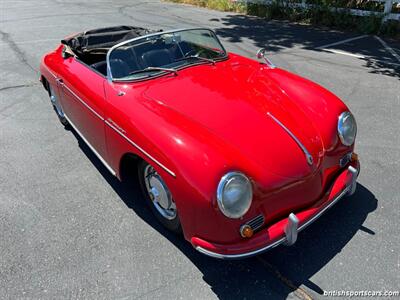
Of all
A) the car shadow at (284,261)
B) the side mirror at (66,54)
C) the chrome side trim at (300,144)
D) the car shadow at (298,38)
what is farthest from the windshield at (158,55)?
the car shadow at (298,38)

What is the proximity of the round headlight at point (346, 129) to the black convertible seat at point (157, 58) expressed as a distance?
174cm

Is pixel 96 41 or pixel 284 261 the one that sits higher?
pixel 96 41

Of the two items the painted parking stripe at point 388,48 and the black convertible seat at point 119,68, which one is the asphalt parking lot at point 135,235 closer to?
the black convertible seat at point 119,68

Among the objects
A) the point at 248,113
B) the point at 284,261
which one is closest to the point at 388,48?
the point at 248,113

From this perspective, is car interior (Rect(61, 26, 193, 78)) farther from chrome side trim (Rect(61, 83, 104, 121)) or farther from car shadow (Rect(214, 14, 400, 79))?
car shadow (Rect(214, 14, 400, 79))

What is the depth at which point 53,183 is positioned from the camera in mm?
3887

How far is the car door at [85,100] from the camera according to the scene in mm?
3461

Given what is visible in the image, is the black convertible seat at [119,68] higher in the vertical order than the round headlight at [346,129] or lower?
higher

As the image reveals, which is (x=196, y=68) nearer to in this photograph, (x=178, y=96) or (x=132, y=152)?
(x=178, y=96)

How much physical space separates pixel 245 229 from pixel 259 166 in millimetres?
452

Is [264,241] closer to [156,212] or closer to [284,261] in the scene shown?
[284,261]

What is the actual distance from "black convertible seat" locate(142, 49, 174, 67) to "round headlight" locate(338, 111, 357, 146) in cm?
174

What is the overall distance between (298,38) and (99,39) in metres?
6.05

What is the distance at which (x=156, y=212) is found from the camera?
3166 mm
